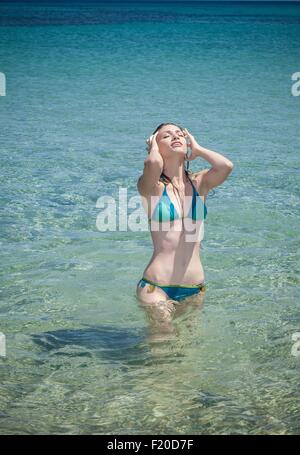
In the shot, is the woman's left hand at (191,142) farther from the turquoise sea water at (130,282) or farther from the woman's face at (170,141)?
the turquoise sea water at (130,282)

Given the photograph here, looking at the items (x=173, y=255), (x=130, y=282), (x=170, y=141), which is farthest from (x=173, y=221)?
(x=130, y=282)

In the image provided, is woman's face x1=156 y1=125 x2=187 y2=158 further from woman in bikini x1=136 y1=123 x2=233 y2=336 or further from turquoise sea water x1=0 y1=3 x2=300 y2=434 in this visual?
turquoise sea water x1=0 y1=3 x2=300 y2=434

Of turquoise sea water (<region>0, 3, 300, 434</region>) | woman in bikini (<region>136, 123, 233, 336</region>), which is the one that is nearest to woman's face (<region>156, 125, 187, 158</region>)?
woman in bikini (<region>136, 123, 233, 336</region>)

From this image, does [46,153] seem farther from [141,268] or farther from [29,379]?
[29,379]

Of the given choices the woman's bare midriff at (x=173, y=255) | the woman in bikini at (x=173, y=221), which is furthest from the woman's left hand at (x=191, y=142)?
the woman's bare midriff at (x=173, y=255)

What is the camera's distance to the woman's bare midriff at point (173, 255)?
5.38 m

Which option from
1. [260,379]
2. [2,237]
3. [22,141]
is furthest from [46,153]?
[260,379]

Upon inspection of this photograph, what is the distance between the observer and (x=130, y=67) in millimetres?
24781

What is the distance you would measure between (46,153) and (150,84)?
9.10m

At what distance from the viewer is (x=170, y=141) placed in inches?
209

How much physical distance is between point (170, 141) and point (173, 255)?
84 cm

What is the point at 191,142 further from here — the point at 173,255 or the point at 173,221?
the point at 173,255
